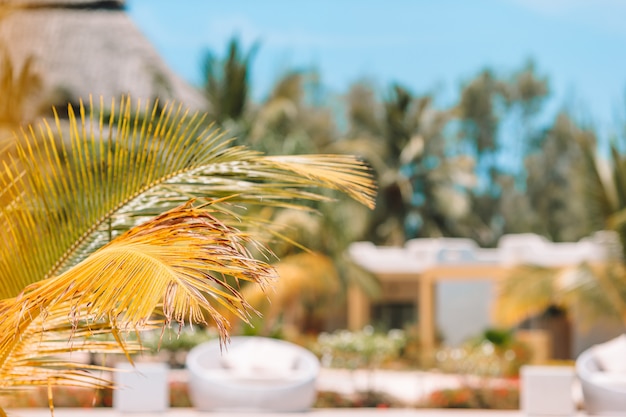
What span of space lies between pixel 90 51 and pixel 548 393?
19.0 meters

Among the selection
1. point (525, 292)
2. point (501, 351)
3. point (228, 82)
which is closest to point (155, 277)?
point (525, 292)

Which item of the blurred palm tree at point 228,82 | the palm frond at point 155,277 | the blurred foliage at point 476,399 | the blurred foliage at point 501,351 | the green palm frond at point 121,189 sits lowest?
the blurred foliage at point 501,351

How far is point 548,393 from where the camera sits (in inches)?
468

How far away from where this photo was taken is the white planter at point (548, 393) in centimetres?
1182

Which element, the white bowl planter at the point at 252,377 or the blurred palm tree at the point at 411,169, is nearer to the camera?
the white bowl planter at the point at 252,377

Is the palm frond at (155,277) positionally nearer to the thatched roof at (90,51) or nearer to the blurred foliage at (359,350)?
the blurred foliage at (359,350)

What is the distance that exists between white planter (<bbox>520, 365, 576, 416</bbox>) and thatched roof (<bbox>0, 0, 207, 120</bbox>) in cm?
1499

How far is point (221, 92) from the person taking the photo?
2331 cm

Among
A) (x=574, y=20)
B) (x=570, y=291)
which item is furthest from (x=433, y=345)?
(x=574, y=20)

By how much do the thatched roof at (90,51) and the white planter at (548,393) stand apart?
14990 mm

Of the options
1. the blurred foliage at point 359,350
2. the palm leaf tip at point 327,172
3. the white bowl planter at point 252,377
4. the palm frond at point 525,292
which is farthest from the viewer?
the palm frond at point 525,292

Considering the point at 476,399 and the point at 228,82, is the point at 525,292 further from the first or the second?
the point at 228,82

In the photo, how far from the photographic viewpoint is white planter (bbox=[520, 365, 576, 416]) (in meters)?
11.8

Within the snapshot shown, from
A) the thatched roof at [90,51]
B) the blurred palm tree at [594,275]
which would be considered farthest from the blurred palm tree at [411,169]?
the blurred palm tree at [594,275]
